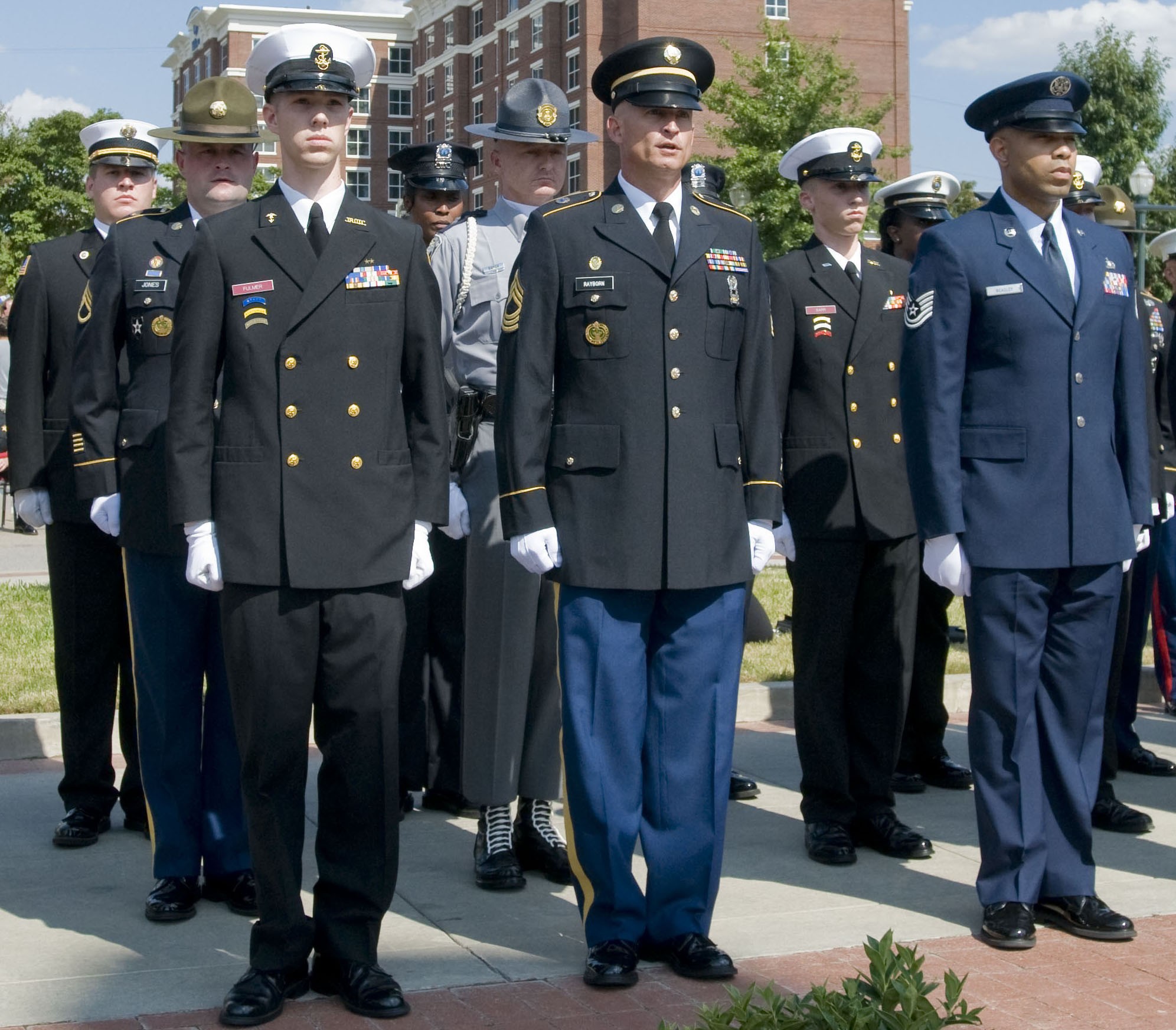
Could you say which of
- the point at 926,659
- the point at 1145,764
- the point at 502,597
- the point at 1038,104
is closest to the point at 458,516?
the point at 502,597

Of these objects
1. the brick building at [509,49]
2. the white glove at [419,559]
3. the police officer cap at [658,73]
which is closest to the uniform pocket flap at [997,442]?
the police officer cap at [658,73]

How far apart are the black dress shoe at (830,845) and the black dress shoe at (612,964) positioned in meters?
1.33

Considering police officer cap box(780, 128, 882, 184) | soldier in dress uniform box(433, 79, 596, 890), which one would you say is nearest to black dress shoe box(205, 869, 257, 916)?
soldier in dress uniform box(433, 79, 596, 890)

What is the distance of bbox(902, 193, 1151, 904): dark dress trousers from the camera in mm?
4758

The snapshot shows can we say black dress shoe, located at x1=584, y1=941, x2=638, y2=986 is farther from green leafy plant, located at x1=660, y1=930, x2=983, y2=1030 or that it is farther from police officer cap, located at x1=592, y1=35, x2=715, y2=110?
police officer cap, located at x1=592, y1=35, x2=715, y2=110

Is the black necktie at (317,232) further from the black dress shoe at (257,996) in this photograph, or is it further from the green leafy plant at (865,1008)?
the green leafy plant at (865,1008)

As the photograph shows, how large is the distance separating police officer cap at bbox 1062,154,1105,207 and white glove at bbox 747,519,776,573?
2437 mm

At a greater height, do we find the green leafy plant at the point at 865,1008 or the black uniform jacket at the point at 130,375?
the black uniform jacket at the point at 130,375

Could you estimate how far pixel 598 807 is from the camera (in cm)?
441

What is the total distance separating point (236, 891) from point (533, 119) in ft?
8.88

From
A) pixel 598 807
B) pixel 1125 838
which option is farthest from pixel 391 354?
pixel 1125 838

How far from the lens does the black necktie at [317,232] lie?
13.9 ft

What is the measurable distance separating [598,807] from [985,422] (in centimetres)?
162

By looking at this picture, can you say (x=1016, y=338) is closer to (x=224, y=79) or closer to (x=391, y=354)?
(x=391, y=354)
